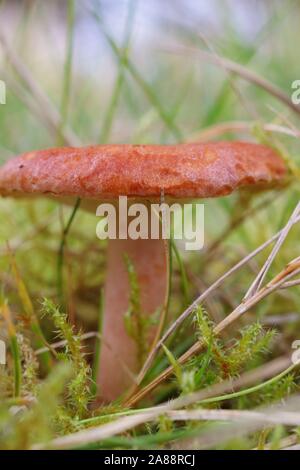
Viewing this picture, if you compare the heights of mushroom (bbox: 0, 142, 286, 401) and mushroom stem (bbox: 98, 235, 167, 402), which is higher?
mushroom (bbox: 0, 142, 286, 401)

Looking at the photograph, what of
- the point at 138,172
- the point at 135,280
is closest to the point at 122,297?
the point at 135,280

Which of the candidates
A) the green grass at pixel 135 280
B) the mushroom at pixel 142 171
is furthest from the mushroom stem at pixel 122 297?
the mushroom at pixel 142 171

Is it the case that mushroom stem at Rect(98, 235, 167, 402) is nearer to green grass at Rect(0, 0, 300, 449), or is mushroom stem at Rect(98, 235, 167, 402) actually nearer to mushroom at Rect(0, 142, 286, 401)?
green grass at Rect(0, 0, 300, 449)

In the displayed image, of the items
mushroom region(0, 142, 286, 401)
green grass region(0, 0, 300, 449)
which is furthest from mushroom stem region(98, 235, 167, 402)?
mushroom region(0, 142, 286, 401)

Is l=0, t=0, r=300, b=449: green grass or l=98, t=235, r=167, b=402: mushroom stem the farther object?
l=98, t=235, r=167, b=402: mushroom stem

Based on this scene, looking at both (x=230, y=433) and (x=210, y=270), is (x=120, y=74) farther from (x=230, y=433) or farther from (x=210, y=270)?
(x=230, y=433)

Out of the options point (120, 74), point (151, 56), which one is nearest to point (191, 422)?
point (120, 74)
